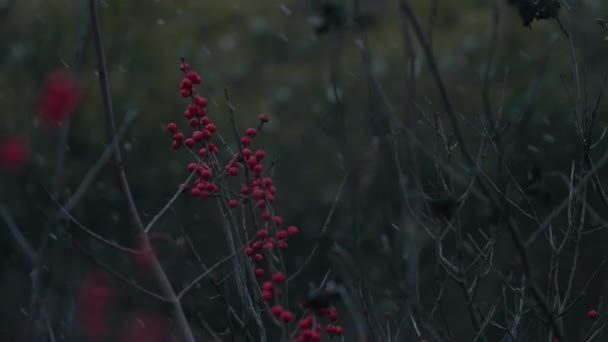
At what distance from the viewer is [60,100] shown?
2.04m

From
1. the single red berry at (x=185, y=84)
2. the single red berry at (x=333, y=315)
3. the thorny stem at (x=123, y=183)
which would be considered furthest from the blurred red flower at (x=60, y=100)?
the single red berry at (x=333, y=315)

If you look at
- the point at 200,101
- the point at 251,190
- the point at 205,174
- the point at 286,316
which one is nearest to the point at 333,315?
the point at 286,316

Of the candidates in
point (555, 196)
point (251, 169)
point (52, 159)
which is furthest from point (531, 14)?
point (52, 159)

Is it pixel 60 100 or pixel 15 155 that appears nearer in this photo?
pixel 60 100

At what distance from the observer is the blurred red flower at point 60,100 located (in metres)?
1.95

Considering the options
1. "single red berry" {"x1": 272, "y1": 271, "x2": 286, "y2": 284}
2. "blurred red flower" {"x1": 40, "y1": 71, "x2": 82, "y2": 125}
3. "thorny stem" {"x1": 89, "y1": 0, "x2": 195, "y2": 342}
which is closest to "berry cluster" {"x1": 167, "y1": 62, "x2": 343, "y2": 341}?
"single red berry" {"x1": 272, "y1": 271, "x2": 286, "y2": 284}

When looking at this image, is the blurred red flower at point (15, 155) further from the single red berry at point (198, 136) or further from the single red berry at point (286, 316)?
the single red berry at point (286, 316)

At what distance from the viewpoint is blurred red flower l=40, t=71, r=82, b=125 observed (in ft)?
6.41

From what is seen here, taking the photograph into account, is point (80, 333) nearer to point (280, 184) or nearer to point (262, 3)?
point (280, 184)

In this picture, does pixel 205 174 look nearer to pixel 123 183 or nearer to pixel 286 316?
pixel 123 183

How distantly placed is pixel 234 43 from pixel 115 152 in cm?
618

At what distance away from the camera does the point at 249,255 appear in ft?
8.59

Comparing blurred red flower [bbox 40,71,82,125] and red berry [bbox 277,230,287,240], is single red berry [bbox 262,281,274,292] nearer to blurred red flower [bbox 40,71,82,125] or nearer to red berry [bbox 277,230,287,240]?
red berry [bbox 277,230,287,240]

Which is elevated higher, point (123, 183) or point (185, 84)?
point (185, 84)
